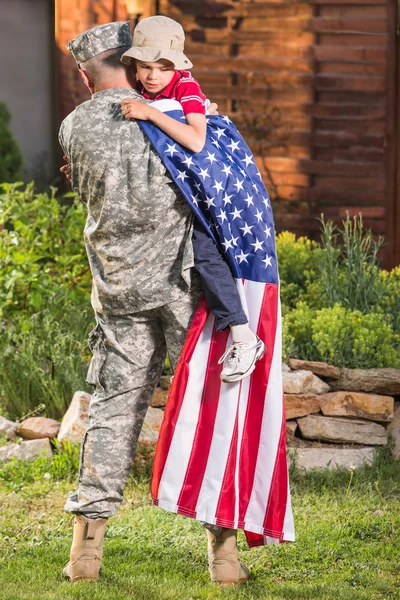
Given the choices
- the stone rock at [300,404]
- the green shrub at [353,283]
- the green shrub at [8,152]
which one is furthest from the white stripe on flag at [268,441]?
the green shrub at [8,152]

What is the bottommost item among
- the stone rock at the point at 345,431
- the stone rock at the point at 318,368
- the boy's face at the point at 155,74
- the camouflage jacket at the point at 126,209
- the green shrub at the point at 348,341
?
the stone rock at the point at 345,431

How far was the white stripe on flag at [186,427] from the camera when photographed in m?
3.67

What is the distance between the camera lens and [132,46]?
3520 millimetres

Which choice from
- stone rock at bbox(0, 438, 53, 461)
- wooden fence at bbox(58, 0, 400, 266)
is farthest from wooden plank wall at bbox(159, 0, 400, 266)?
stone rock at bbox(0, 438, 53, 461)

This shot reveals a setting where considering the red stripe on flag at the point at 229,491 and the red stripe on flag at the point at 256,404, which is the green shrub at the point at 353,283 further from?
the red stripe on flag at the point at 229,491

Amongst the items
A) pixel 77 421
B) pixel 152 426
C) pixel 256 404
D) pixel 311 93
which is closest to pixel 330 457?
pixel 152 426

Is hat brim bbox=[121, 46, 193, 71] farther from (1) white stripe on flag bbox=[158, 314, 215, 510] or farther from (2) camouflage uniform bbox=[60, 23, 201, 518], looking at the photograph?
(1) white stripe on flag bbox=[158, 314, 215, 510]

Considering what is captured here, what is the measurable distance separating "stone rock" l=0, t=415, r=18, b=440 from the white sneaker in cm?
244

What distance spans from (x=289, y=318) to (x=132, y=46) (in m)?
2.68

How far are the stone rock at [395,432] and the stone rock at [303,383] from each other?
0.40 m

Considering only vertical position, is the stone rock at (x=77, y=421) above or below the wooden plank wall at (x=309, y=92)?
below

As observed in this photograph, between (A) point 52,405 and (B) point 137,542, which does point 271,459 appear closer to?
(B) point 137,542

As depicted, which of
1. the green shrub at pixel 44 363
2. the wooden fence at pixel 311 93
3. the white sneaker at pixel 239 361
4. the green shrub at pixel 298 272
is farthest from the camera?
the wooden fence at pixel 311 93

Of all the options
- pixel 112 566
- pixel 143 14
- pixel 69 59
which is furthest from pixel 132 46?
pixel 69 59
